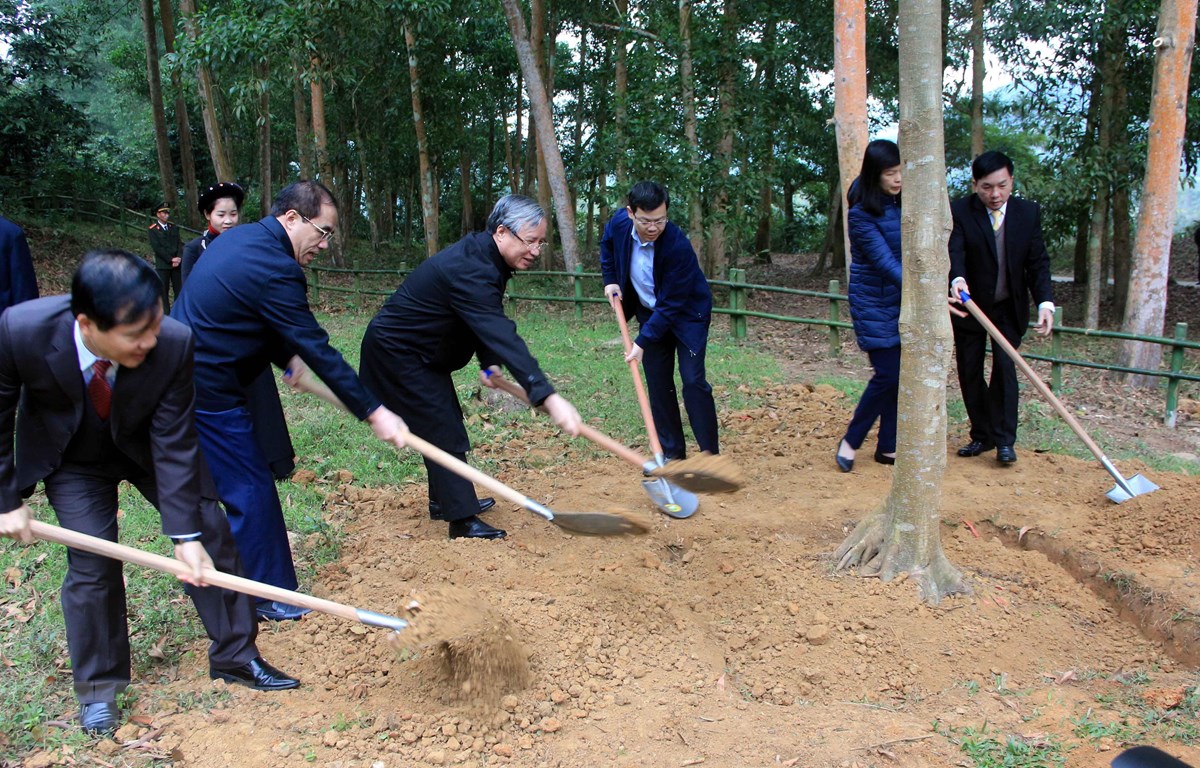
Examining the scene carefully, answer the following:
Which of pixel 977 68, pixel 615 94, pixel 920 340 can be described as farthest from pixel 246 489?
pixel 615 94

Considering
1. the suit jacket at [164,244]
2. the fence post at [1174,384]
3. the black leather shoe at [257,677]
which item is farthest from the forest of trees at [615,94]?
the black leather shoe at [257,677]

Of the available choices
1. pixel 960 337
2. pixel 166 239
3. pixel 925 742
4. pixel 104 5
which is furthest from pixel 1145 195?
pixel 104 5

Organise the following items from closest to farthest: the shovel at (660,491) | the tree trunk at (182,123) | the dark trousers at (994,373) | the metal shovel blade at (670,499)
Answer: the shovel at (660,491)
the metal shovel blade at (670,499)
the dark trousers at (994,373)
the tree trunk at (182,123)

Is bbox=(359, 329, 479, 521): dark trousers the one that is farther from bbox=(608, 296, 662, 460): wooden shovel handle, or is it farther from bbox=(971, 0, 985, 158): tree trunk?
bbox=(971, 0, 985, 158): tree trunk

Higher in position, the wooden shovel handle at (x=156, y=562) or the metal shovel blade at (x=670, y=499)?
the wooden shovel handle at (x=156, y=562)

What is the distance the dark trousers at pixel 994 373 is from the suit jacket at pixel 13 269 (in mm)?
4718

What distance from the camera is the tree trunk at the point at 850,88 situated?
6.94 meters

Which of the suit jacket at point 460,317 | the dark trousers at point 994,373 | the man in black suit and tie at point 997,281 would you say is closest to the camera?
the suit jacket at point 460,317

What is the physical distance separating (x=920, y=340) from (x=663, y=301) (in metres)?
1.67

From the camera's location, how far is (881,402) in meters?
5.00

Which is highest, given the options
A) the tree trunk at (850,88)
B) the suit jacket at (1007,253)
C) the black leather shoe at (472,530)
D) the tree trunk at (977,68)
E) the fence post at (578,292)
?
the tree trunk at (977,68)

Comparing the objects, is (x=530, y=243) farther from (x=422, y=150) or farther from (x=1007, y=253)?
(x=422, y=150)

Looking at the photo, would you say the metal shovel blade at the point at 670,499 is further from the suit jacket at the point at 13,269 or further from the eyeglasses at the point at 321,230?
the suit jacket at the point at 13,269

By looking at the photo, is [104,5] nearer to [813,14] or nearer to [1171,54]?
[813,14]
